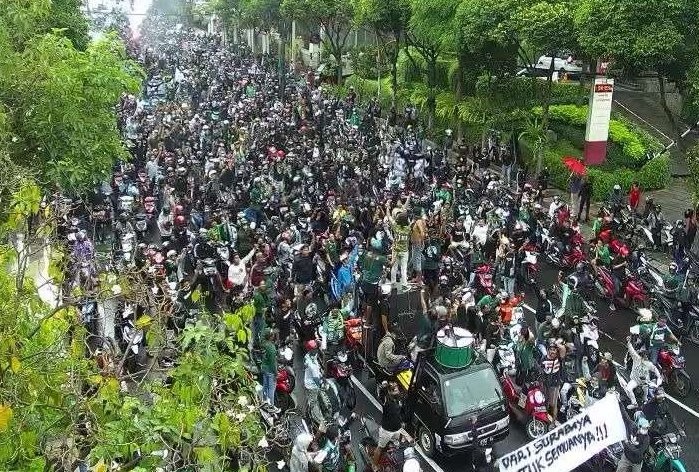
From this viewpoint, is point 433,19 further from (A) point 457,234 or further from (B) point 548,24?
(A) point 457,234

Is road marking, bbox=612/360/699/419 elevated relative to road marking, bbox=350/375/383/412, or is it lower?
elevated

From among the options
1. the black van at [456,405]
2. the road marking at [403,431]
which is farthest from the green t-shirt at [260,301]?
the black van at [456,405]

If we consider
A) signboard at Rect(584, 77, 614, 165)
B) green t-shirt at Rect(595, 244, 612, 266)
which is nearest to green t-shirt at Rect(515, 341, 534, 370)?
green t-shirt at Rect(595, 244, 612, 266)

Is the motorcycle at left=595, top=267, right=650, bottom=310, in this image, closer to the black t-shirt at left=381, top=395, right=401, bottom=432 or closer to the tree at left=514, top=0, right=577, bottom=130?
the black t-shirt at left=381, top=395, right=401, bottom=432

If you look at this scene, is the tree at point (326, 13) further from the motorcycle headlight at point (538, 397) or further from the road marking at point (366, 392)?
the motorcycle headlight at point (538, 397)

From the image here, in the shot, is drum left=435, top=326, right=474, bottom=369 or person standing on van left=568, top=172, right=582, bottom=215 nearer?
drum left=435, top=326, right=474, bottom=369

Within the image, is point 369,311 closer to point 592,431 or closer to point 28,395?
point 592,431
